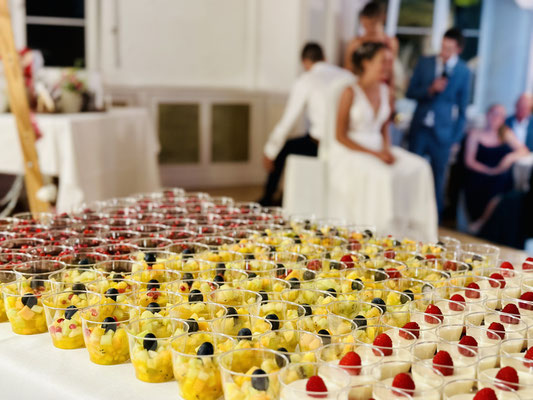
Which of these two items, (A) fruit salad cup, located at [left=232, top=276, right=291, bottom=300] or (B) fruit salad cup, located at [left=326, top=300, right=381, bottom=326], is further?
(A) fruit salad cup, located at [left=232, top=276, right=291, bottom=300]

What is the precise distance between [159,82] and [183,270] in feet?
22.2

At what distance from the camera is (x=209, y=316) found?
1.59 metres

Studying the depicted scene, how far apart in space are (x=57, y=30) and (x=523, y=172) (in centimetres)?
516

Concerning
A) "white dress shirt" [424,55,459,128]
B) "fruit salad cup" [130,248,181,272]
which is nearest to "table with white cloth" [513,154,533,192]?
"white dress shirt" [424,55,459,128]

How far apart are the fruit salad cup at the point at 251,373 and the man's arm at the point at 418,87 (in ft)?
19.6

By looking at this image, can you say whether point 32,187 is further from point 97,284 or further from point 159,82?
point 159,82

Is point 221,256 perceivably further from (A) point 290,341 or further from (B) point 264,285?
(A) point 290,341

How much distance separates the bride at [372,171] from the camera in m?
5.00

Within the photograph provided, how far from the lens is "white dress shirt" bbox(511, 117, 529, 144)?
6.54 metres

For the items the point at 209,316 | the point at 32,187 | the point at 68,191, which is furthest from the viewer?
the point at 68,191

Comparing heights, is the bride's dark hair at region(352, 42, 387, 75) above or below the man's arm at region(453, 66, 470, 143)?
above

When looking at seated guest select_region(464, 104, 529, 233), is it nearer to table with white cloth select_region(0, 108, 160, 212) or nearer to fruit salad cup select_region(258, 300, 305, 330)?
table with white cloth select_region(0, 108, 160, 212)

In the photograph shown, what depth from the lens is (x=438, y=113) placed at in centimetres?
688

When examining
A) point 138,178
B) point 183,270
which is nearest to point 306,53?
point 138,178
